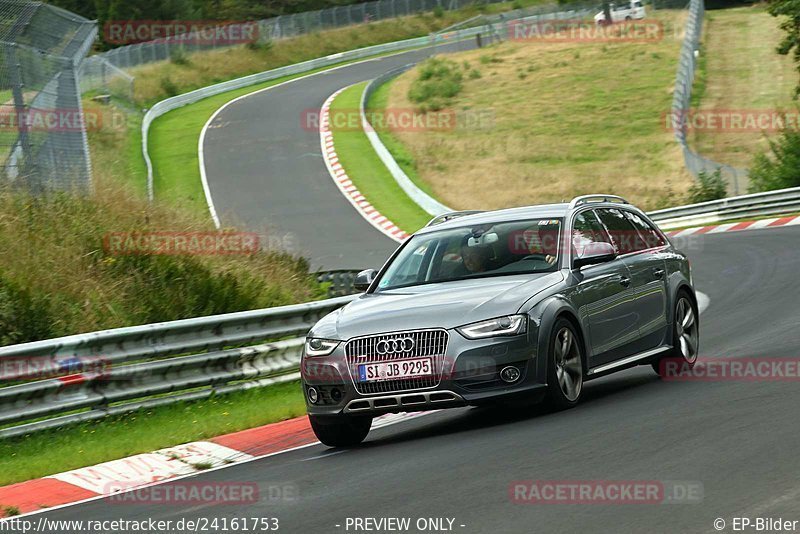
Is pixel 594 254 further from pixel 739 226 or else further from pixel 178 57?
pixel 178 57

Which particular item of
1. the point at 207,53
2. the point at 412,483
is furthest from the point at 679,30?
the point at 412,483

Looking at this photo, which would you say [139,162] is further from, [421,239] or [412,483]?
[412,483]

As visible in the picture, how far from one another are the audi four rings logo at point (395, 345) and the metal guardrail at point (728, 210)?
24070mm

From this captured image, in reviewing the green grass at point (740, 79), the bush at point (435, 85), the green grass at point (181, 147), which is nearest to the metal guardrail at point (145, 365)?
the green grass at point (181, 147)

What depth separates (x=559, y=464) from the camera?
25.4ft

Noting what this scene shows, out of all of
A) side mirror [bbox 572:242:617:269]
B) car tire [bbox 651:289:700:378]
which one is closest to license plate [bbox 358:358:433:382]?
side mirror [bbox 572:242:617:269]

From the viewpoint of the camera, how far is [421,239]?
11133 mm

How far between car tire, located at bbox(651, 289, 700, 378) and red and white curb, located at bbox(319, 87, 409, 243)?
1844cm

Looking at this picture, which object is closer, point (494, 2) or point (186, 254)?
point (186, 254)

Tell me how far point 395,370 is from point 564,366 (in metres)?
1.39

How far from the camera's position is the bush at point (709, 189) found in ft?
118

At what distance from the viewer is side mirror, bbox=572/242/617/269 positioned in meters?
10.4

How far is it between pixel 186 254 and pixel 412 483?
30.2ft

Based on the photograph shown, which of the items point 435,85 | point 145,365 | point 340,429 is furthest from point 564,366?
point 435,85
